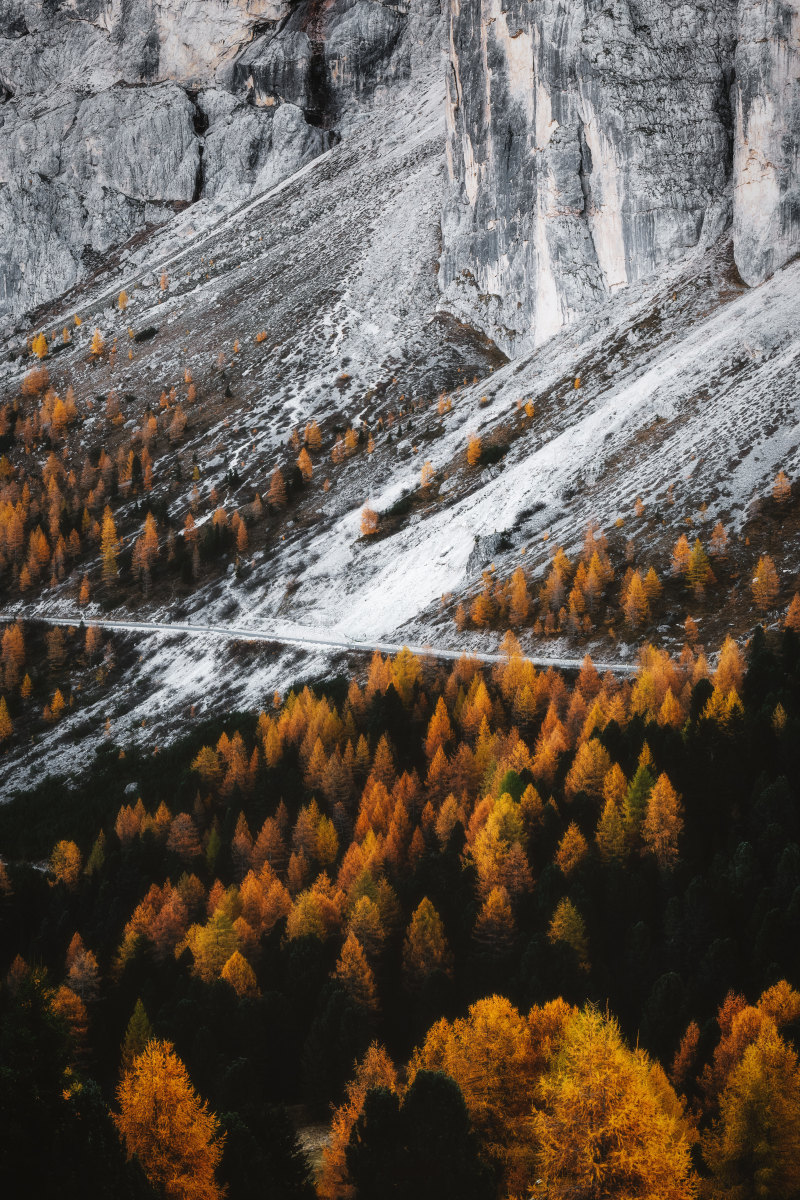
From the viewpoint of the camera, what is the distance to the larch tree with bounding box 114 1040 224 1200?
26781 millimetres

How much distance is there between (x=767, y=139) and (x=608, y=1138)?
402ft

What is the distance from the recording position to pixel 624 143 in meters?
131

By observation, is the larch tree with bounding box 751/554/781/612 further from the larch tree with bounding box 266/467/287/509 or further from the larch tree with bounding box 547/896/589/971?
the larch tree with bounding box 266/467/287/509

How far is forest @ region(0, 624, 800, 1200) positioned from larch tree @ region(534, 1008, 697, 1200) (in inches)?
3.2

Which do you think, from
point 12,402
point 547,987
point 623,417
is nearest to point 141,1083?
point 547,987

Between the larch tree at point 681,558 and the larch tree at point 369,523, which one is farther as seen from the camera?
the larch tree at point 369,523

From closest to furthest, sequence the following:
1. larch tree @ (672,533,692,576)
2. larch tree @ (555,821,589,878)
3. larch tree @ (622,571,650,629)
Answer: larch tree @ (555,821,589,878) → larch tree @ (622,571,650,629) → larch tree @ (672,533,692,576)

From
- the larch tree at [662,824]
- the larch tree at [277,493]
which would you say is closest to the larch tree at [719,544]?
the larch tree at [662,824]

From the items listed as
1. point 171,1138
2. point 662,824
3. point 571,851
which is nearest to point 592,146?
point 662,824

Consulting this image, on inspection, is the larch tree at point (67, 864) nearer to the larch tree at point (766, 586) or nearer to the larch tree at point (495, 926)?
the larch tree at point (495, 926)

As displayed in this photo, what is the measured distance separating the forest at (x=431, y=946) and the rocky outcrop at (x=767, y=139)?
6277 centimetres

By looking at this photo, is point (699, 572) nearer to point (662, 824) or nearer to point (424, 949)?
point (662, 824)

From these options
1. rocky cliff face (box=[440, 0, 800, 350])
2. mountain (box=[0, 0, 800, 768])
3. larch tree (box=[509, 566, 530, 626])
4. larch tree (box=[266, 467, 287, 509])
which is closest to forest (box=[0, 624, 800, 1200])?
larch tree (box=[509, 566, 530, 626])

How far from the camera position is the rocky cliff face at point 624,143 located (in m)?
119
